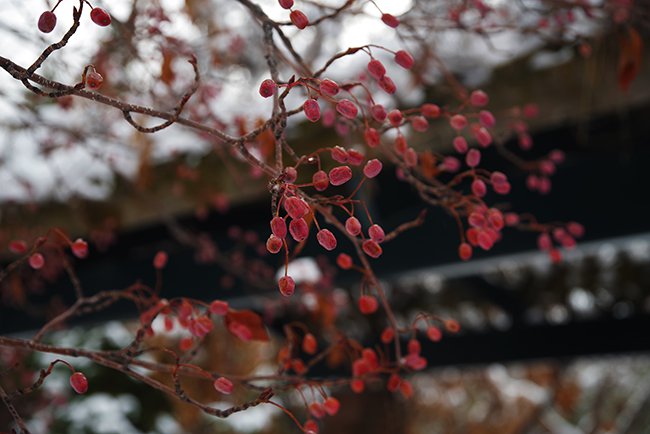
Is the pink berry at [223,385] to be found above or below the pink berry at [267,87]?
below

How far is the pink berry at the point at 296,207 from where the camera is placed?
0.50m

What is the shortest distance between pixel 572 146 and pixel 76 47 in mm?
1082

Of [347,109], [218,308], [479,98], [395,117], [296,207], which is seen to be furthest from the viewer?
[479,98]

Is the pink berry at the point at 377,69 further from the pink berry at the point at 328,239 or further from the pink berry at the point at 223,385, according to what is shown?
the pink berry at the point at 223,385

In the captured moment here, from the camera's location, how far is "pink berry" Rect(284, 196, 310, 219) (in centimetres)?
50

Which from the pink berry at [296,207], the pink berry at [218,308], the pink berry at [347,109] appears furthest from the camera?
the pink berry at [218,308]

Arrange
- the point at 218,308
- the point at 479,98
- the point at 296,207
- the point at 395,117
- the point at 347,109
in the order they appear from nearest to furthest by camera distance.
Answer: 1. the point at 296,207
2. the point at 347,109
3. the point at 395,117
4. the point at 218,308
5. the point at 479,98

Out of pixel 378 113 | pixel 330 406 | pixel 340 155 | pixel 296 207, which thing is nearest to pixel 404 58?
pixel 378 113

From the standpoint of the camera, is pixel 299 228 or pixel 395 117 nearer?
pixel 299 228

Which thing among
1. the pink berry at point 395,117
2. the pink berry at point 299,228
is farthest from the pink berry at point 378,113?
the pink berry at point 299,228

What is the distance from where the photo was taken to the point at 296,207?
1.65 feet

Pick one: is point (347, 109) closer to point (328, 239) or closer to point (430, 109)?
point (328, 239)

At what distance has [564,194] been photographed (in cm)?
148

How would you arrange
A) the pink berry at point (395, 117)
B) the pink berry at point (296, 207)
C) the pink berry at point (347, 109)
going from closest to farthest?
1. the pink berry at point (296, 207)
2. the pink berry at point (347, 109)
3. the pink berry at point (395, 117)
